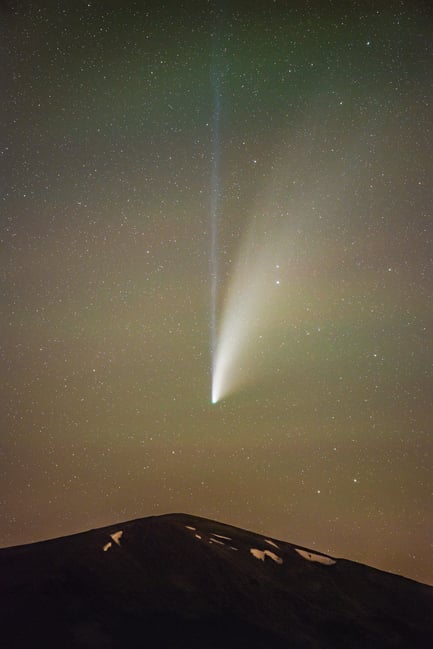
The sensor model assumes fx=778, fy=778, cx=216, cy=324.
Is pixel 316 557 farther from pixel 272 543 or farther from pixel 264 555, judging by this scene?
pixel 264 555

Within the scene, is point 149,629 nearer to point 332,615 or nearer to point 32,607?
point 32,607

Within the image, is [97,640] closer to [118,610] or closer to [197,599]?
[118,610]

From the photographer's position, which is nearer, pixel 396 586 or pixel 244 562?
pixel 244 562

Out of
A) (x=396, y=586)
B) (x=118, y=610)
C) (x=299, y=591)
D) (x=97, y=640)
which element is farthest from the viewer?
(x=396, y=586)

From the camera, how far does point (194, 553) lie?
40312 millimetres

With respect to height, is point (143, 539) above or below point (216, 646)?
above

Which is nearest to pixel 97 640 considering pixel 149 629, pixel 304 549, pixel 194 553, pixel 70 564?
pixel 149 629

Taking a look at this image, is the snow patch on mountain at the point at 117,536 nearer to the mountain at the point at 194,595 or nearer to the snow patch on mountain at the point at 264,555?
the mountain at the point at 194,595

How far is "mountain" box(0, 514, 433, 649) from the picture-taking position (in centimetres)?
3033

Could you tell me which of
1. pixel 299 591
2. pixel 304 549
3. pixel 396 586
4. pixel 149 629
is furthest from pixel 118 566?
pixel 396 586

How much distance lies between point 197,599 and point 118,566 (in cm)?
428

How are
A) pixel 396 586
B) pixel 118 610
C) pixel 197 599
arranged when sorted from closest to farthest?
pixel 118 610, pixel 197 599, pixel 396 586

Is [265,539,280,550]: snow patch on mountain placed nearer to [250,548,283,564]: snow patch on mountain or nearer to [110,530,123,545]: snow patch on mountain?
[250,548,283,564]: snow patch on mountain

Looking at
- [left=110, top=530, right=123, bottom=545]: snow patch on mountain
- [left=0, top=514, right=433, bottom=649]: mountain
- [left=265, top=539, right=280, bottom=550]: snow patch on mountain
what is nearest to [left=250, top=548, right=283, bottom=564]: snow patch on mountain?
[left=0, top=514, right=433, bottom=649]: mountain
